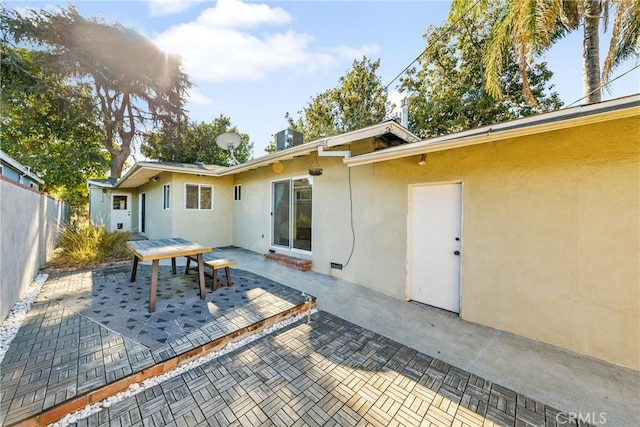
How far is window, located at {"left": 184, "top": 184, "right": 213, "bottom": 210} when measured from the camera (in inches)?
321

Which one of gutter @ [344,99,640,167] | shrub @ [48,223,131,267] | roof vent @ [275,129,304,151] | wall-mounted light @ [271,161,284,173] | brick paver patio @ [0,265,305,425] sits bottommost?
brick paver patio @ [0,265,305,425]

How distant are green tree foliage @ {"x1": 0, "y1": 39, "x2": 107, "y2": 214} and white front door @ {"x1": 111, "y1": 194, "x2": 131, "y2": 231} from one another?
3.57 m

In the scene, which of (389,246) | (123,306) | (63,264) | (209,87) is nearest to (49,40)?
(209,87)

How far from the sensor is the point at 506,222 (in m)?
3.28

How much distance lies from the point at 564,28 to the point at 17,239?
14.4 m

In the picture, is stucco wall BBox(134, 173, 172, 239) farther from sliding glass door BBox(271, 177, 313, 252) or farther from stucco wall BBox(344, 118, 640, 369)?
stucco wall BBox(344, 118, 640, 369)

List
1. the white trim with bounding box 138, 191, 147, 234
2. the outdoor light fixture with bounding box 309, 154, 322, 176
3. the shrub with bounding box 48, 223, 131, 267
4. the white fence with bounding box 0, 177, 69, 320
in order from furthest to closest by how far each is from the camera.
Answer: the white trim with bounding box 138, 191, 147, 234 → the shrub with bounding box 48, 223, 131, 267 → the outdoor light fixture with bounding box 309, 154, 322, 176 → the white fence with bounding box 0, 177, 69, 320

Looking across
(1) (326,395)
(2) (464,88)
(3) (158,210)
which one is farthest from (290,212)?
(2) (464,88)

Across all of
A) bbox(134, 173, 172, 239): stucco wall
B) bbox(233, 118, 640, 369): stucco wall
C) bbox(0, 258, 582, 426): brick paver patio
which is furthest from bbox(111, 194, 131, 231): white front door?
bbox(233, 118, 640, 369): stucco wall

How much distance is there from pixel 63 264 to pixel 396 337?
7397mm

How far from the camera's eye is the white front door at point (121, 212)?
12828 millimetres

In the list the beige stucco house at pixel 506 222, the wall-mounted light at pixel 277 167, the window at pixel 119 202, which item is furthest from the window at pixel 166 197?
the window at pixel 119 202

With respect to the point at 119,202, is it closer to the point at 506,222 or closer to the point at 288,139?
the point at 288,139

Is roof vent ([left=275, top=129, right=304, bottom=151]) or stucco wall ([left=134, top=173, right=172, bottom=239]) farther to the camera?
stucco wall ([left=134, top=173, right=172, bottom=239])
